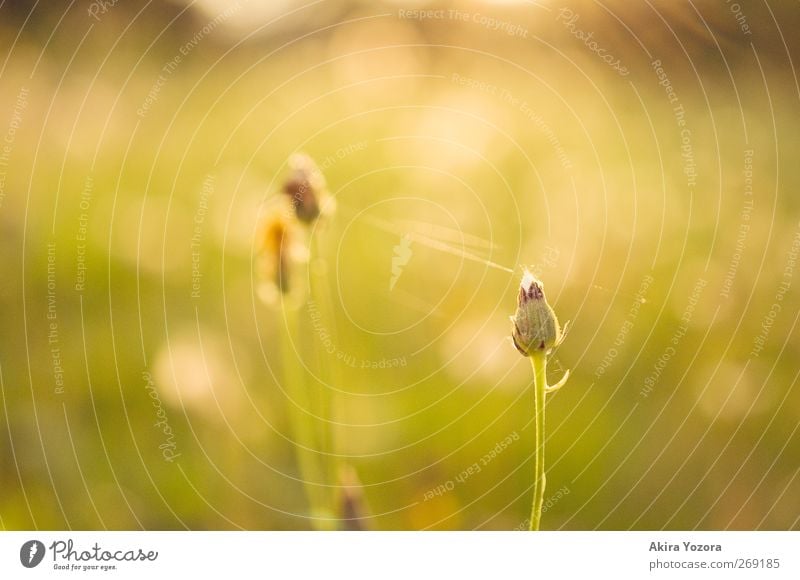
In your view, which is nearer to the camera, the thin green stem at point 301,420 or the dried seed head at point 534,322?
the dried seed head at point 534,322

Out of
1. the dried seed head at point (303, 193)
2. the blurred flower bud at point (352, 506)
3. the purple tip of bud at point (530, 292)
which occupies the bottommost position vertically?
the blurred flower bud at point (352, 506)

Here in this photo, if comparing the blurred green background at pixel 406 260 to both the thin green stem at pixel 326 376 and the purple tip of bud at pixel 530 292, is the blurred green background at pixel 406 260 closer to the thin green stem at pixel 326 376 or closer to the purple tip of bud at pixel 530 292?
the thin green stem at pixel 326 376

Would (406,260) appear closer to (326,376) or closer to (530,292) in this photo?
(326,376)

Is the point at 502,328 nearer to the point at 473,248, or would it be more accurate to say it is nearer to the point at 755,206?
the point at 473,248

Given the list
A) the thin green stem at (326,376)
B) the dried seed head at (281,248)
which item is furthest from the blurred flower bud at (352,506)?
the dried seed head at (281,248)

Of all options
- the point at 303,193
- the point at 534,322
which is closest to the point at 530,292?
the point at 534,322
